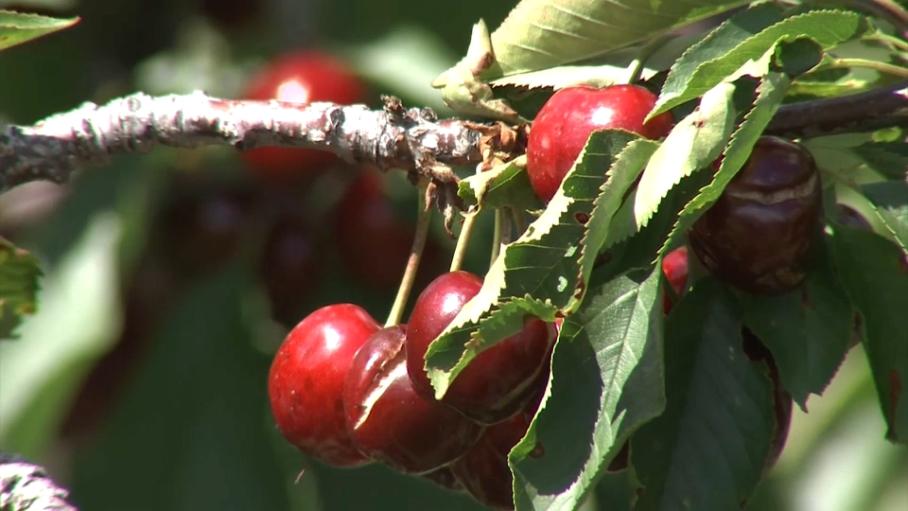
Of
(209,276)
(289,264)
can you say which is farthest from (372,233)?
(209,276)

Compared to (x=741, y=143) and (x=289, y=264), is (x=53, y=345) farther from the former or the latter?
(x=741, y=143)

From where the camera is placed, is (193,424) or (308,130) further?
(193,424)

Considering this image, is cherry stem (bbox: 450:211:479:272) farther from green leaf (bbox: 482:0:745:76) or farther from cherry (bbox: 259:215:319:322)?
cherry (bbox: 259:215:319:322)

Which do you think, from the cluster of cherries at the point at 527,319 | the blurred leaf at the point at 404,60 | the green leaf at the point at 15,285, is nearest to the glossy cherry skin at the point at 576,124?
the cluster of cherries at the point at 527,319

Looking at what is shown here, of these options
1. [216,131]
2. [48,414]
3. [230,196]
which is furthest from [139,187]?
[216,131]

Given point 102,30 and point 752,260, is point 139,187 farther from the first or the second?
point 752,260

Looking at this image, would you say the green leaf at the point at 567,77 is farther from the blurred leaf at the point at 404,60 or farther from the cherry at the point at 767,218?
the blurred leaf at the point at 404,60

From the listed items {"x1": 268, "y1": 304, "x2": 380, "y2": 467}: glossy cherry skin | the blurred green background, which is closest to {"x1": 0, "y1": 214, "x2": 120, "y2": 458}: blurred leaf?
the blurred green background
